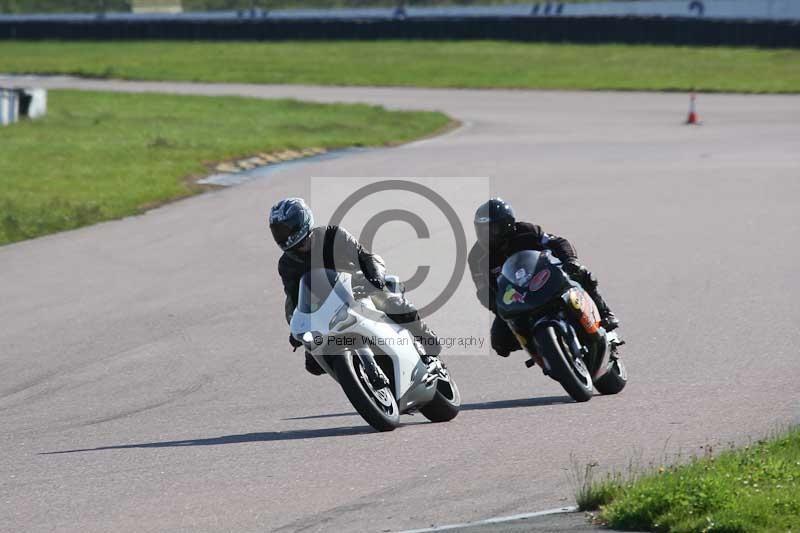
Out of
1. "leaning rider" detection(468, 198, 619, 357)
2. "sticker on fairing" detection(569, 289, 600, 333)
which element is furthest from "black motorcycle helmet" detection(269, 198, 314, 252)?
"sticker on fairing" detection(569, 289, 600, 333)

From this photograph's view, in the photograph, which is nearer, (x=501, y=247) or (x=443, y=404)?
(x=443, y=404)

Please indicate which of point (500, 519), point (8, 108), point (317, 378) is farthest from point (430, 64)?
point (500, 519)

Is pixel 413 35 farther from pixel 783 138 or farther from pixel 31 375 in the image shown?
pixel 31 375

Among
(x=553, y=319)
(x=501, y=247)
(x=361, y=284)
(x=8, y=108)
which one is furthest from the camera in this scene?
(x=8, y=108)

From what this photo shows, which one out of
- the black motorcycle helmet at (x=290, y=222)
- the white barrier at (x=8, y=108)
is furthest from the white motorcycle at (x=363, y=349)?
the white barrier at (x=8, y=108)

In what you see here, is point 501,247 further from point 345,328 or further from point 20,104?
point 20,104

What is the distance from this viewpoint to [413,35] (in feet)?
182

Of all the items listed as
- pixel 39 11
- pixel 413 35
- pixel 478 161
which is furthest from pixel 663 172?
pixel 39 11

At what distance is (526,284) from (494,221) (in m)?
0.47

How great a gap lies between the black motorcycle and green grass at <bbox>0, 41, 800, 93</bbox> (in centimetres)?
3138

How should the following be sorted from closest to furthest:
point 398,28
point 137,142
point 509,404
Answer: point 509,404
point 137,142
point 398,28

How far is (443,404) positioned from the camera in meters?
9.03

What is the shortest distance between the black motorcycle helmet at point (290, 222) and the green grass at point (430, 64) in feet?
108

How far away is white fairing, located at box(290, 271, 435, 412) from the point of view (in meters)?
8.09
